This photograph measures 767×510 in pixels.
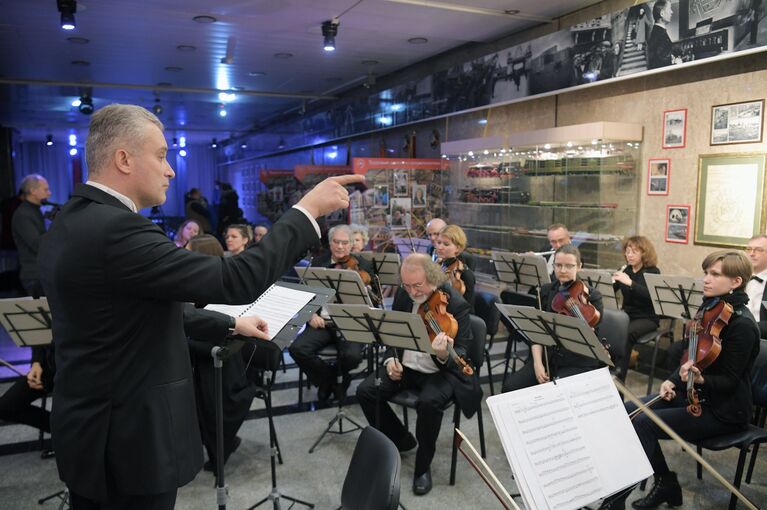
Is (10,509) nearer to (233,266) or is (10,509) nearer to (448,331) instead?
(448,331)

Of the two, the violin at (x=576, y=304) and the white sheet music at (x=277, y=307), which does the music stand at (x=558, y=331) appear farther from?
the white sheet music at (x=277, y=307)

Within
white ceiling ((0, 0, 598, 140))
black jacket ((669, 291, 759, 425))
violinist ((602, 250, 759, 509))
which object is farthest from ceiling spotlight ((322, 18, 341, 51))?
black jacket ((669, 291, 759, 425))

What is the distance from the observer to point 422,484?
362 cm

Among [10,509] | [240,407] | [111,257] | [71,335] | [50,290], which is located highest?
[111,257]

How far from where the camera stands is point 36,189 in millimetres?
6359

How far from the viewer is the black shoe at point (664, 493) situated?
3.37 meters

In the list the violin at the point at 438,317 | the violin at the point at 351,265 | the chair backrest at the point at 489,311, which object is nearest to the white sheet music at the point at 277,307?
the violin at the point at 438,317

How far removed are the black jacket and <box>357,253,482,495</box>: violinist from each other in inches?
52.9

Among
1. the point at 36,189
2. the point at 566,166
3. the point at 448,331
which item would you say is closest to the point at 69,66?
the point at 36,189

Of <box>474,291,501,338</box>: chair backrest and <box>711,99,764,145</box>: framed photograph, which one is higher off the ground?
<box>711,99,764,145</box>: framed photograph

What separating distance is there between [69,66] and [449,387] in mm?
8892

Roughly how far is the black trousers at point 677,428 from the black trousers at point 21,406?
377 cm

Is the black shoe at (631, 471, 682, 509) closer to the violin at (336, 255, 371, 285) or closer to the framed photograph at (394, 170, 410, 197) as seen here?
the violin at (336, 255, 371, 285)

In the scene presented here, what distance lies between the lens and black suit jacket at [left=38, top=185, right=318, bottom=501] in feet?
4.53
